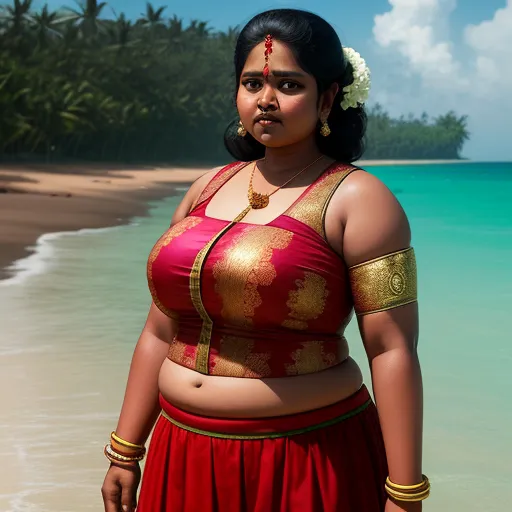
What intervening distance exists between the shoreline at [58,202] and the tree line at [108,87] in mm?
2695

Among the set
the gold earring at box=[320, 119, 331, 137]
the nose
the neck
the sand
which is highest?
the nose

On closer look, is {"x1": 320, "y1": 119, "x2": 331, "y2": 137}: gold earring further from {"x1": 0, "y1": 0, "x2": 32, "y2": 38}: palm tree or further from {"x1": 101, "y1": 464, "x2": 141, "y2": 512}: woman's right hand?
{"x1": 0, "y1": 0, "x2": 32, "y2": 38}: palm tree

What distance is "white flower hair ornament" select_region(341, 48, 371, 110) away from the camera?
209cm

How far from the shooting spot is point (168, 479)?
2.10m

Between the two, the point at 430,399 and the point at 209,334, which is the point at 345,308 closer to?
the point at 209,334

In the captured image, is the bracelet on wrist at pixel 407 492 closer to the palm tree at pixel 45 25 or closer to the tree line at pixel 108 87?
the tree line at pixel 108 87

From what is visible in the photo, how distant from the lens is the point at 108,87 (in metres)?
55.9

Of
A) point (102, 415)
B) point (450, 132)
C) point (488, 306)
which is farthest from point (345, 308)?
point (450, 132)

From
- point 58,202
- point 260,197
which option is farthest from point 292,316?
point 58,202

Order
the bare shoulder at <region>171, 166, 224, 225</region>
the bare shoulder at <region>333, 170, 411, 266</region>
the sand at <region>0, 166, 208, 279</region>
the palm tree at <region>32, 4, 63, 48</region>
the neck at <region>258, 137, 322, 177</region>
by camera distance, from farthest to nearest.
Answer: the palm tree at <region>32, 4, 63, 48</region> < the sand at <region>0, 166, 208, 279</region> < the bare shoulder at <region>171, 166, 224, 225</region> < the neck at <region>258, 137, 322, 177</region> < the bare shoulder at <region>333, 170, 411, 266</region>

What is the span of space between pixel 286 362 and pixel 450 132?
152m

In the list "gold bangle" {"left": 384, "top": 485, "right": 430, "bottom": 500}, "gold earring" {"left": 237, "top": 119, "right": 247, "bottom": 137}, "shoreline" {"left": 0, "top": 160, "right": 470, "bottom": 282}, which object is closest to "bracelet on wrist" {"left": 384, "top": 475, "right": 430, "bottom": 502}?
"gold bangle" {"left": 384, "top": 485, "right": 430, "bottom": 500}

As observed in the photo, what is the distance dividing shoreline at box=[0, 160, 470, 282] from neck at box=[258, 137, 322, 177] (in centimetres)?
913

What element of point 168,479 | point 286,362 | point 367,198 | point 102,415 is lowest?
point 102,415
